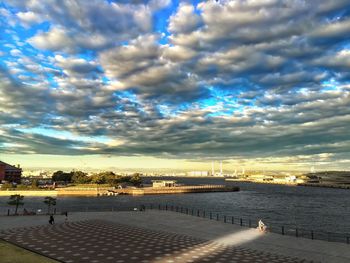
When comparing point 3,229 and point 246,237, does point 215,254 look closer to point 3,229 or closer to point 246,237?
point 246,237

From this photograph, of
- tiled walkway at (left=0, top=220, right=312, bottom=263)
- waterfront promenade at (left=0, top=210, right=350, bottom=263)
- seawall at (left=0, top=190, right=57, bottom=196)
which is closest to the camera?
tiled walkway at (left=0, top=220, right=312, bottom=263)

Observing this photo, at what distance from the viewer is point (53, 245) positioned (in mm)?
34625

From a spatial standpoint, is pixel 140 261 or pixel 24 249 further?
pixel 24 249

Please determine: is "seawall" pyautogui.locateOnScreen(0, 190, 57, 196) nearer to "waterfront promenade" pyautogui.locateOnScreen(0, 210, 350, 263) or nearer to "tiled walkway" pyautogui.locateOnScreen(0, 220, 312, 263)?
"waterfront promenade" pyautogui.locateOnScreen(0, 210, 350, 263)

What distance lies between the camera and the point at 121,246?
34812 mm

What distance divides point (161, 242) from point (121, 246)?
182 inches

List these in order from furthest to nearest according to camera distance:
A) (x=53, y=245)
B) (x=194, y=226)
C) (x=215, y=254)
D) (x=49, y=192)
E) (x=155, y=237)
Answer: (x=49, y=192) < (x=194, y=226) < (x=155, y=237) < (x=53, y=245) < (x=215, y=254)

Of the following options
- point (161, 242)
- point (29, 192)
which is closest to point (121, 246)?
point (161, 242)

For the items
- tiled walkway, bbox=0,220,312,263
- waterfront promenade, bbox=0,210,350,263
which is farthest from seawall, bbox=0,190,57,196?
tiled walkway, bbox=0,220,312,263

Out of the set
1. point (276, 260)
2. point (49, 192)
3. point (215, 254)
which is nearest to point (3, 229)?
point (215, 254)

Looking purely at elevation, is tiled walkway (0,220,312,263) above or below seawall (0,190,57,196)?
below

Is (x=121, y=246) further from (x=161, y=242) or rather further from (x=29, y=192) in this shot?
(x=29, y=192)

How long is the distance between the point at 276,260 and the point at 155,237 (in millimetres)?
14793

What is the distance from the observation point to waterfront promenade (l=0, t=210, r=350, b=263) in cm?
3109
